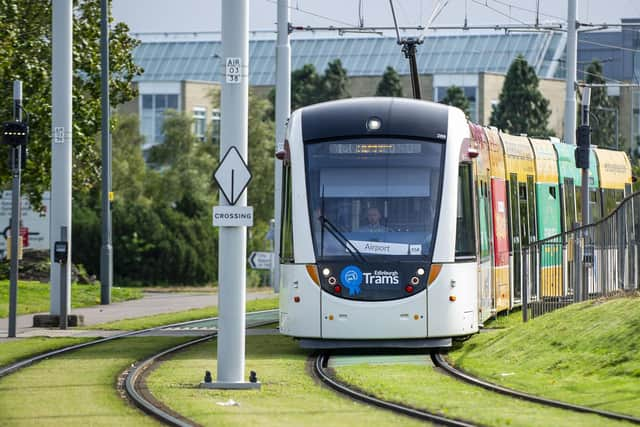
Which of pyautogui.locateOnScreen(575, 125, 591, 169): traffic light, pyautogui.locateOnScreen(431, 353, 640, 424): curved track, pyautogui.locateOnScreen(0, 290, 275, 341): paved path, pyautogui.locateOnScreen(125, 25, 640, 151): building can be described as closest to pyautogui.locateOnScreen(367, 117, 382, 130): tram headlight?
pyautogui.locateOnScreen(431, 353, 640, 424): curved track

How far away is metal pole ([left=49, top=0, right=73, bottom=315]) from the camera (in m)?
28.0

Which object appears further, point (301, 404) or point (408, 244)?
point (408, 244)

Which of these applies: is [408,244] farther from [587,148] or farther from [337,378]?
[587,148]

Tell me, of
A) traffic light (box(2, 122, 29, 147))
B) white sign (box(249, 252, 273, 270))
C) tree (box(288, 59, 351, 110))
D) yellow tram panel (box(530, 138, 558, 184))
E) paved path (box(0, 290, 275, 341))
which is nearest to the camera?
traffic light (box(2, 122, 29, 147))

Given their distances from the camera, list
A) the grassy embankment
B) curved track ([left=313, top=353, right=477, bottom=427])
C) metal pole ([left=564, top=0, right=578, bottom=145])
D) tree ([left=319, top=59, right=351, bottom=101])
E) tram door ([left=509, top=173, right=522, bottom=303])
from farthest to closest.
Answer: tree ([left=319, top=59, right=351, bottom=101]) → metal pole ([left=564, top=0, right=578, bottom=145]) → tram door ([left=509, top=173, right=522, bottom=303]) → the grassy embankment → curved track ([left=313, top=353, right=477, bottom=427])

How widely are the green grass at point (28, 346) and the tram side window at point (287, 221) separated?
3761 millimetres

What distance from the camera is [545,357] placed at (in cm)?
1798

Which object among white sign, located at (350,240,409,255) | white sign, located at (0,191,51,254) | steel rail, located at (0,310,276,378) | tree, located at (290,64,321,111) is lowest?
steel rail, located at (0,310,276,378)

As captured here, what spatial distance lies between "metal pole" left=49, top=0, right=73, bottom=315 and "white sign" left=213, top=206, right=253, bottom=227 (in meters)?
12.1

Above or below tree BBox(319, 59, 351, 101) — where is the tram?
below

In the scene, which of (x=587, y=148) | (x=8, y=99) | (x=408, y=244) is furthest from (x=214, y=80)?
(x=408, y=244)

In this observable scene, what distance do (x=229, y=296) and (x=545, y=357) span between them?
3.98 metres

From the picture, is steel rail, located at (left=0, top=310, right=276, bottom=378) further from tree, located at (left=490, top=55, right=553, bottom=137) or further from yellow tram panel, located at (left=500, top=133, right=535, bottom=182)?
tree, located at (left=490, top=55, right=553, bottom=137)

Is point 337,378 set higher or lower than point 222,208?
lower
